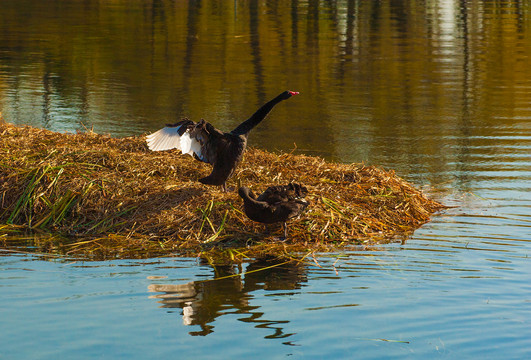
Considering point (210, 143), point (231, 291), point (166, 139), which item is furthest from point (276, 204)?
point (166, 139)

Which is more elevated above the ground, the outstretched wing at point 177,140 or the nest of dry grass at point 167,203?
the outstretched wing at point 177,140

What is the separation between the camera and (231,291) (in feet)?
21.0

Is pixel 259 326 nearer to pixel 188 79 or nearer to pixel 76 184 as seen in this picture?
pixel 76 184

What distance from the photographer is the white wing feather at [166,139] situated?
848 centimetres

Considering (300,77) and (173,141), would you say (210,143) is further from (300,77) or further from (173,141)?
(300,77)

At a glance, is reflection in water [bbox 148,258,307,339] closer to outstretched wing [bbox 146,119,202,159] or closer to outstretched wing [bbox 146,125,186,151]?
outstretched wing [bbox 146,119,202,159]

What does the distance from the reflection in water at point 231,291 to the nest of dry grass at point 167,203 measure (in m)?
0.46

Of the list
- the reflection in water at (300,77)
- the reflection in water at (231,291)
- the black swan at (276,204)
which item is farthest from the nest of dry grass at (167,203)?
the reflection in water at (300,77)

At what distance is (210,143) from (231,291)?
2.52m

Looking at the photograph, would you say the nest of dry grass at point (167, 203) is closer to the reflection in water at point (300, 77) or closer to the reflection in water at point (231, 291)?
the reflection in water at point (231, 291)

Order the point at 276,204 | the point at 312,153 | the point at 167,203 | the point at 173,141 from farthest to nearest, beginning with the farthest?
the point at 312,153, the point at 173,141, the point at 167,203, the point at 276,204

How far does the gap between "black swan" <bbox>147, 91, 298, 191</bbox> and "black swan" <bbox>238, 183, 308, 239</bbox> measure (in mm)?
709

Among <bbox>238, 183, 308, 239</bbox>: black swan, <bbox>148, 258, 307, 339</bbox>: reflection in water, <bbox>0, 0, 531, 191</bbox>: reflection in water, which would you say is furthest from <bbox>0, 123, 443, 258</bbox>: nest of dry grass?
<bbox>0, 0, 531, 191</bbox>: reflection in water

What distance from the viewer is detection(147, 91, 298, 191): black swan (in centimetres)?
829
